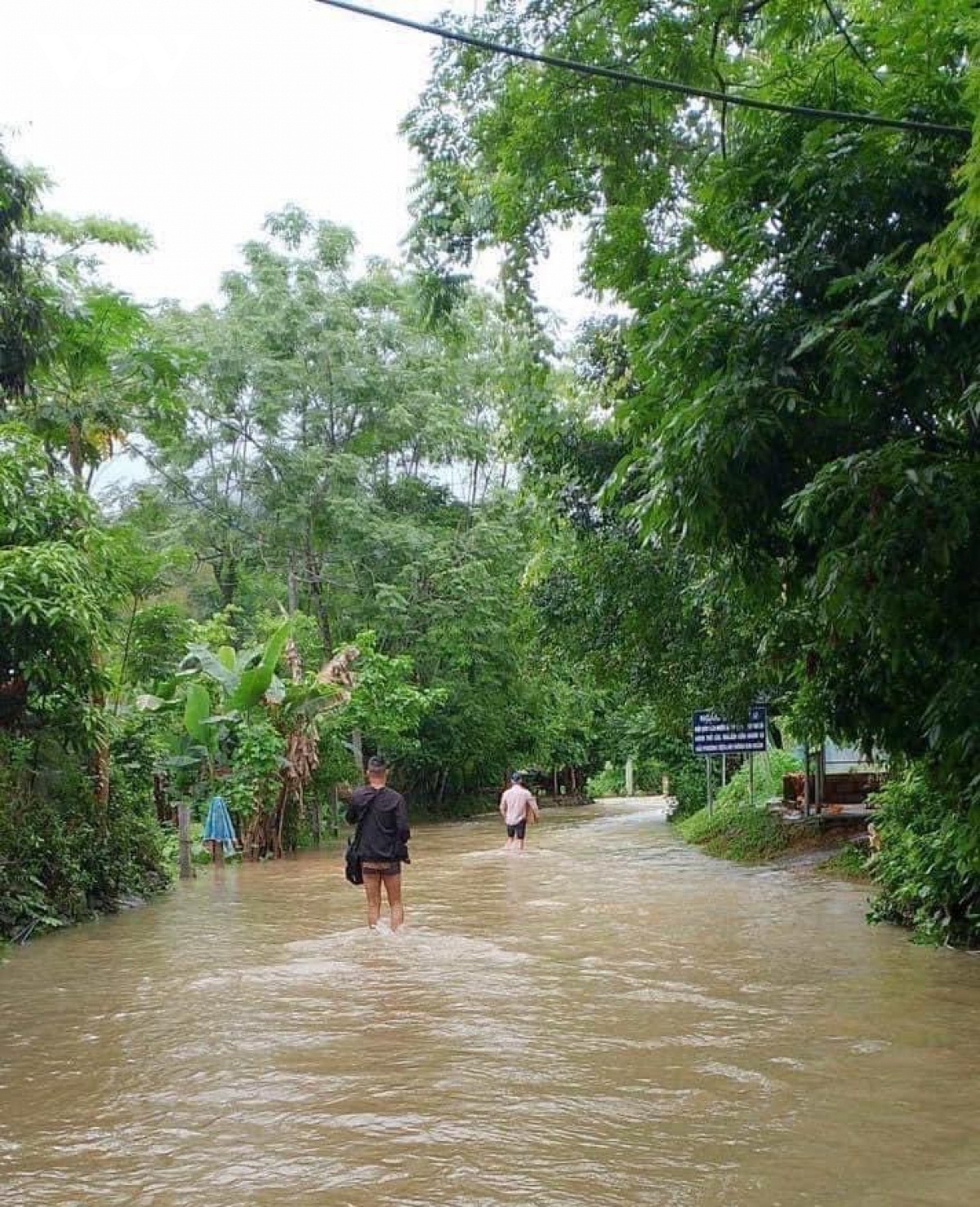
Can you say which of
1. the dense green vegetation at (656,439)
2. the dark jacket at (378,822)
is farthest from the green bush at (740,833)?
the dark jacket at (378,822)

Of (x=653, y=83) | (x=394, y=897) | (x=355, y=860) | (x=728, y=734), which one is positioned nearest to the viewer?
(x=653, y=83)

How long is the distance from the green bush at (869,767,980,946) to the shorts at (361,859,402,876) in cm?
462

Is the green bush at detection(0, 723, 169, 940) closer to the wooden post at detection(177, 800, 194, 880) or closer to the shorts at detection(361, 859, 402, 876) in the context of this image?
the wooden post at detection(177, 800, 194, 880)

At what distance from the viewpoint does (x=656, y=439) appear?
24.6 feet

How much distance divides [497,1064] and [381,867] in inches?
192

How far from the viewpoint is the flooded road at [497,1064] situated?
4.98 meters


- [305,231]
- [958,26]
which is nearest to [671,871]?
[958,26]

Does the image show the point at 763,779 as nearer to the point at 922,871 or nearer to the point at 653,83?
the point at 922,871

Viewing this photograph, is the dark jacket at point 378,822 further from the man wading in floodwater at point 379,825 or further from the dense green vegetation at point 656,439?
the dense green vegetation at point 656,439

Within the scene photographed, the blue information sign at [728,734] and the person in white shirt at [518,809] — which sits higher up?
the blue information sign at [728,734]

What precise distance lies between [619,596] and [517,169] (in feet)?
23.9

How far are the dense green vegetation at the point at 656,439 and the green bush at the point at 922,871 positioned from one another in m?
0.04

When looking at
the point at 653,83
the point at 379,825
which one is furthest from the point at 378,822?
the point at 653,83

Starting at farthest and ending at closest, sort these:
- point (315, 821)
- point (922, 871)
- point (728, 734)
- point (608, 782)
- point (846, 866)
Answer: point (608, 782) → point (315, 821) → point (728, 734) → point (846, 866) → point (922, 871)
